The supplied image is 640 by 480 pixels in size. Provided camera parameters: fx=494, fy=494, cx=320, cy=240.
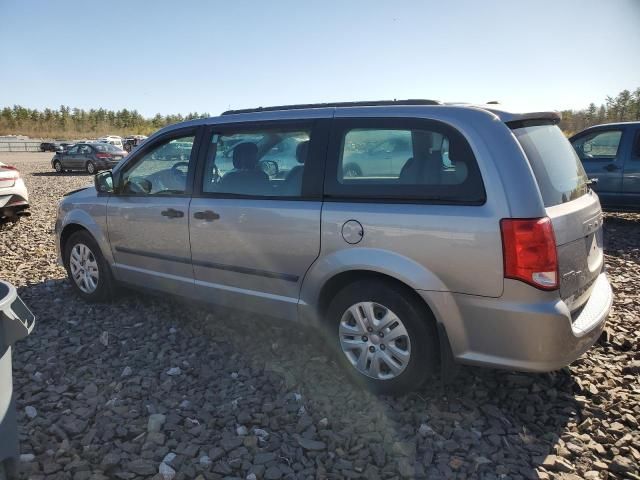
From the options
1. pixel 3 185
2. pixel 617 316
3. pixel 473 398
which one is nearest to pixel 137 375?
pixel 473 398

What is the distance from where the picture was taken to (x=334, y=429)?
2840 millimetres

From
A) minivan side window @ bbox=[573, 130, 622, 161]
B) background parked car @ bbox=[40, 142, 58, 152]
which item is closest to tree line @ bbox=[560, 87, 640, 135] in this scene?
minivan side window @ bbox=[573, 130, 622, 161]

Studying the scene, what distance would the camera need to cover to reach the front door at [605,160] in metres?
8.54

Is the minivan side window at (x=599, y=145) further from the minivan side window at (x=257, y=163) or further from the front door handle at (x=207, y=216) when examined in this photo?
the front door handle at (x=207, y=216)

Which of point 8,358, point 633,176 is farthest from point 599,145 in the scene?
A: point 8,358

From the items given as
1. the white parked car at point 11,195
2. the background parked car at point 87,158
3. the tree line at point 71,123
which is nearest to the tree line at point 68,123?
the tree line at point 71,123

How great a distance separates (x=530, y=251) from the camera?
99.6 inches

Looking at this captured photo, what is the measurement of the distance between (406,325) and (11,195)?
7967 mm

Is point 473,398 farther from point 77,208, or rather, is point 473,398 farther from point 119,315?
point 77,208

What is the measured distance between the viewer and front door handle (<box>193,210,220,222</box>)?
3.70m

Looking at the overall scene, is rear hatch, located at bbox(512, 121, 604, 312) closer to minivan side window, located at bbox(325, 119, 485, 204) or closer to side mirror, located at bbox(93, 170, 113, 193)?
minivan side window, located at bbox(325, 119, 485, 204)

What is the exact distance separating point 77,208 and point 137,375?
2149mm

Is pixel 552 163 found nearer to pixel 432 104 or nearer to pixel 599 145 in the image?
pixel 432 104

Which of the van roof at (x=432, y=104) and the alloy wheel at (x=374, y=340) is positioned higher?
the van roof at (x=432, y=104)
